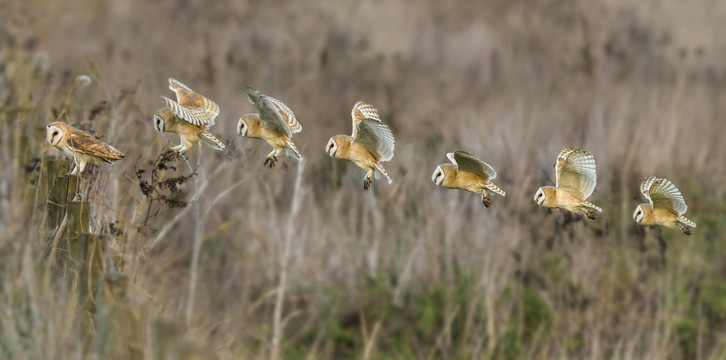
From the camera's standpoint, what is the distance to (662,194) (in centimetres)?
216

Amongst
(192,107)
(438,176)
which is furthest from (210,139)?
(438,176)

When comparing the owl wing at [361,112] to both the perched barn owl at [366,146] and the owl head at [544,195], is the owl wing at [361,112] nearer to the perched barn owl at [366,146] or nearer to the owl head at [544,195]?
the perched barn owl at [366,146]

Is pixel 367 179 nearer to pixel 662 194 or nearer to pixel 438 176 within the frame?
pixel 438 176

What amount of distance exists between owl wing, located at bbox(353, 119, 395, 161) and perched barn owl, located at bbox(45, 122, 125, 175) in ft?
2.03

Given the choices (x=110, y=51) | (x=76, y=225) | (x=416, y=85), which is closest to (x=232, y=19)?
(x=416, y=85)

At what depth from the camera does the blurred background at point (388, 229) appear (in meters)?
4.44

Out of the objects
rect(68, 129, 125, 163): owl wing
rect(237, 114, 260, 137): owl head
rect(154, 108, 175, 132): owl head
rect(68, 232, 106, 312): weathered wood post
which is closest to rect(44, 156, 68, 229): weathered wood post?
rect(68, 232, 106, 312): weathered wood post

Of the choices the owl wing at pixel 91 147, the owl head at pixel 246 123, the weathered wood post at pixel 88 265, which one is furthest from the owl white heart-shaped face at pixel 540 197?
the weathered wood post at pixel 88 265

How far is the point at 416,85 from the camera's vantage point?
16.0m

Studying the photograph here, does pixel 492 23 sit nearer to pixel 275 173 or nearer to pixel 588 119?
pixel 588 119

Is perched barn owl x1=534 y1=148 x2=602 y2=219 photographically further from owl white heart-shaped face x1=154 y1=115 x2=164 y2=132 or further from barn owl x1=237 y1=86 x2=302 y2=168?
owl white heart-shaped face x1=154 y1=115 x2=164 y2=132

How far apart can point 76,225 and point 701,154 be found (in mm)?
8456

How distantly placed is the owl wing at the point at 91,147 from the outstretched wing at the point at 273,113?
405 mm

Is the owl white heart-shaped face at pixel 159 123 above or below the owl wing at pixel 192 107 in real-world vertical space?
below
